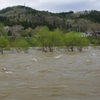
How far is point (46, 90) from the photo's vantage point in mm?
8633

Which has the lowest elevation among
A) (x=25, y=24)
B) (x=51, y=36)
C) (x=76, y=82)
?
(x=76, y=82)

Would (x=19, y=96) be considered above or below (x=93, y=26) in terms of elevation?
below

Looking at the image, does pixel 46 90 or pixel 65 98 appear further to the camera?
pixel 46 90

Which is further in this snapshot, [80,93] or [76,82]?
[76,82]

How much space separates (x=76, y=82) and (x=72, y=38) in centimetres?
3290

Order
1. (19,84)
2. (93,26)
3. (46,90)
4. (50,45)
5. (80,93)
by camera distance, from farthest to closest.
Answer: (93,26)
(50,45)
(19,84)
(46,90)
(80,93)

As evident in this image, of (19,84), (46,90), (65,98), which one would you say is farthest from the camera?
(19,84)

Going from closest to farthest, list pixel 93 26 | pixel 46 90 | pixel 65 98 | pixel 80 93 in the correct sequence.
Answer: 1. pixel 65 98
2. pixel 80 93
3. pixel 46 90
4. pixel 93 26

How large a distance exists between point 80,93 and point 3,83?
15.0ft

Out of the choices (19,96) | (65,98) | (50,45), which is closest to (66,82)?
(65,98)

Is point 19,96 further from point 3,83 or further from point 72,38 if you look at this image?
point 72,38

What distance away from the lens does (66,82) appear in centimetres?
1014

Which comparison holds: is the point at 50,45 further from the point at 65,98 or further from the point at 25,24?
the point at 25,24

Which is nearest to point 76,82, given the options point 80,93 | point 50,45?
point 80,93
